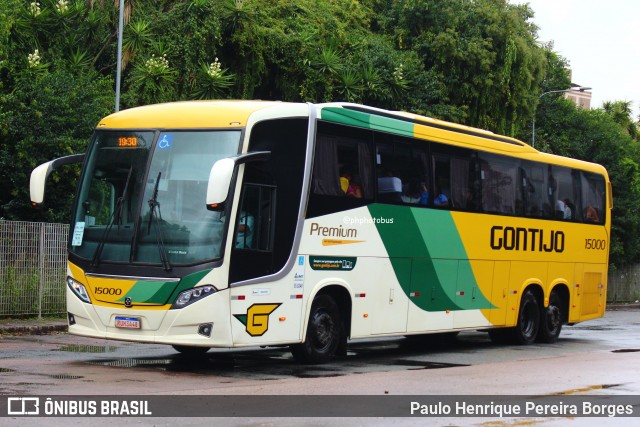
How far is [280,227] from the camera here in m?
14.3

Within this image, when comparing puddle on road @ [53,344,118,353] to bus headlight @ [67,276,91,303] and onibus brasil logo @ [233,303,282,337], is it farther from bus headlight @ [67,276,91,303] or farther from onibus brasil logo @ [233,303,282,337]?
onibus brasil logo @ [233,303,282,337]

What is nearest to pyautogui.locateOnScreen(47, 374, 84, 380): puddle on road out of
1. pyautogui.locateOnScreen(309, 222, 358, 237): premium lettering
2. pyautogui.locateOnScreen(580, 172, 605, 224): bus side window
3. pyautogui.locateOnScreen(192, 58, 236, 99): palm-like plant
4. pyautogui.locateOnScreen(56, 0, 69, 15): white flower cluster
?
pyautogui.locateOnScreen(309, 222, 358, 237): premium lettering

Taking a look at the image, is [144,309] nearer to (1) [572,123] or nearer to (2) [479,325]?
(2) [479,325]

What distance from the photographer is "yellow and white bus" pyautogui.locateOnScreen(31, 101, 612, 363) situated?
1334 cm

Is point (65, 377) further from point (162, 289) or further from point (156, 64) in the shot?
point (156, 64)

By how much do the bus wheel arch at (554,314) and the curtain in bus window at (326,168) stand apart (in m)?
8.15

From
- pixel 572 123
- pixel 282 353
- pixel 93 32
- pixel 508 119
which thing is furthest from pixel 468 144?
pixel 572 123

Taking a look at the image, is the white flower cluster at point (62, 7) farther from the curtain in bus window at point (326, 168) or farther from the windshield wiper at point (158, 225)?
the windshield wiper at point (158, 225)

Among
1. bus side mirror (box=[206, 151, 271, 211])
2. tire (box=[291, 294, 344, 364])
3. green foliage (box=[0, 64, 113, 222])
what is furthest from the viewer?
green foliage (box=[0, 64, 113, 222])

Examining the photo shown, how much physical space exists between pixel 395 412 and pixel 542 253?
11.8 metres

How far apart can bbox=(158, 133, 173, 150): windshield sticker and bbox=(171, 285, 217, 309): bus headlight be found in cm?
198

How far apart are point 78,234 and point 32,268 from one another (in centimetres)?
942

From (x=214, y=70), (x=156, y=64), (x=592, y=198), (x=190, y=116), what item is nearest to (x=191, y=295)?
(x=190, y=116)

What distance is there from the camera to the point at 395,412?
1034 cm
